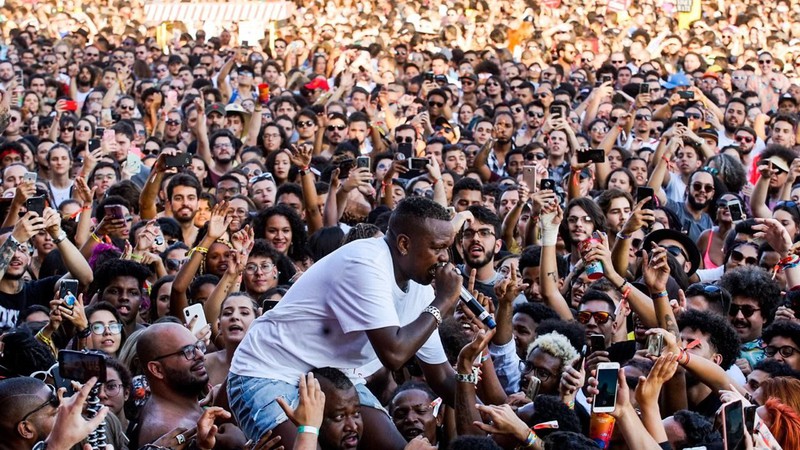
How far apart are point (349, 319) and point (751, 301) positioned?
10.1 ft

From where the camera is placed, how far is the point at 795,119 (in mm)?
12820

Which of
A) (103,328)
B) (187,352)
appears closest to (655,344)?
(187,352)

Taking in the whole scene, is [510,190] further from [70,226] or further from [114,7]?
[114,7]

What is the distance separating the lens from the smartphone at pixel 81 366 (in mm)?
4711

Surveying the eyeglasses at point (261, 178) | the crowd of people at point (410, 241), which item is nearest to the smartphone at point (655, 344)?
the crowd of people at point (410, 241)

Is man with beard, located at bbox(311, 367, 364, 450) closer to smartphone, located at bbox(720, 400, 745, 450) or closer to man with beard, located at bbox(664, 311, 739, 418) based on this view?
smartphone, located at bbox(720, 400, 745, 450)

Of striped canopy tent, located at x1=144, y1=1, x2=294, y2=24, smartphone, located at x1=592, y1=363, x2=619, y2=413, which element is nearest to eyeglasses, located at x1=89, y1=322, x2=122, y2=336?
smartphone, located at x1=592, y1=363, x2=619, y2=413

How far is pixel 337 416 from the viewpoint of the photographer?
4926 mm

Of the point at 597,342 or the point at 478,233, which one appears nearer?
the point at 597,342

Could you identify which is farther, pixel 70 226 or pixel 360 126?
pixel 360 126

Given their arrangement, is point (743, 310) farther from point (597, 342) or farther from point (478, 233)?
point (478, 233)

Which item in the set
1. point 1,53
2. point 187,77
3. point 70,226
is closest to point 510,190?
point 70,226

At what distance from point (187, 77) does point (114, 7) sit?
762 centimetres

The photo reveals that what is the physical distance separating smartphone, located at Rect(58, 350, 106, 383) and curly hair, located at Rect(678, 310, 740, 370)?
115 inches
